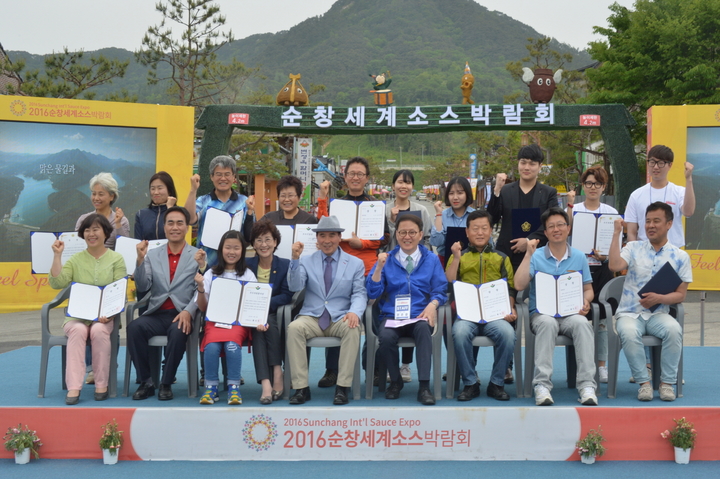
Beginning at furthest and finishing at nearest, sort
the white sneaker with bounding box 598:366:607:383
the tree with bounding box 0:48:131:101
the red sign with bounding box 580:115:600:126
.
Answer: the tree with bounding box 0:48:131:101, the red sign with bounding box 580:115:600:126, the white sneaker with bounding box 598:366:607:383

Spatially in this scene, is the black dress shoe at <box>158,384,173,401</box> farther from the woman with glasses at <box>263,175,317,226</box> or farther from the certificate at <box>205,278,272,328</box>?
the woman with glasses at <box>263,175,317,226</box>

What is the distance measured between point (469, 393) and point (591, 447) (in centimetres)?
88

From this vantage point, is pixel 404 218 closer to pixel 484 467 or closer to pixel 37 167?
pixel 484 467

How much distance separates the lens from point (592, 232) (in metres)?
4.77

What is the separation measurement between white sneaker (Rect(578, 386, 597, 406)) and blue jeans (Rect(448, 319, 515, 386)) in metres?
0.50

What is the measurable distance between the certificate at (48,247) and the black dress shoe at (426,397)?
2.66m

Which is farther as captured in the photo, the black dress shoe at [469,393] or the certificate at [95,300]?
the certificate at [95,300]

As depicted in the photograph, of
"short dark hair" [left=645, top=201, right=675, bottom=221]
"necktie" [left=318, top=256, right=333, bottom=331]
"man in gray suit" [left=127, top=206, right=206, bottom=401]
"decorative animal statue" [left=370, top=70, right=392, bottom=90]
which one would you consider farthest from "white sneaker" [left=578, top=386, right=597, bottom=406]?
"decorative animal statue" [left=370, top=70, right=392, bottom=90]

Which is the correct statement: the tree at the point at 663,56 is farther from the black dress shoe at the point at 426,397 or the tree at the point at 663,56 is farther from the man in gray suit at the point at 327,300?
the black dress shoe at the point at 426,397

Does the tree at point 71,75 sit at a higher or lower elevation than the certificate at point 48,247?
higher

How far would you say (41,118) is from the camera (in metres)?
9.13

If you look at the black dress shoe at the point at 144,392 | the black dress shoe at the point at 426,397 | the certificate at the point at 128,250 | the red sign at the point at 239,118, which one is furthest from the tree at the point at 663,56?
the black dress shoe at the point at 144,392

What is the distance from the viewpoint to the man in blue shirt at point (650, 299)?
13.7 ft

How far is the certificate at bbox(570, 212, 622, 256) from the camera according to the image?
4750mm
